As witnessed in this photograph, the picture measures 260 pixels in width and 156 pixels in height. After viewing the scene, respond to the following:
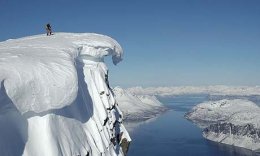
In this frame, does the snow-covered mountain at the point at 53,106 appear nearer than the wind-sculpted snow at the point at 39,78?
Yes

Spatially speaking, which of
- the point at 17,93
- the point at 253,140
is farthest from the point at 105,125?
the point at 253,140

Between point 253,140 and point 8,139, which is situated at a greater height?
point 8,139

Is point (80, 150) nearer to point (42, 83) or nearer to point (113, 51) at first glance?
point (42, 83)

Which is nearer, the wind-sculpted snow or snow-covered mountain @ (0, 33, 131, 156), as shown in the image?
snow-covered mountain @ (0, 33, 131, 156)

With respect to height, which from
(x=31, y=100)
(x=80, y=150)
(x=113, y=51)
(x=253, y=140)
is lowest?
(x=253, y=140)

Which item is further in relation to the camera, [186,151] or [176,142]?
[176,142]

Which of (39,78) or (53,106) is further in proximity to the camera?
(39,78)

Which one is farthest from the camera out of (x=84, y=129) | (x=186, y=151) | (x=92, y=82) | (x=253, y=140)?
(x=253, y=140)

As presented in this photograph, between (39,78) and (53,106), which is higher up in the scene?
(39,78)
